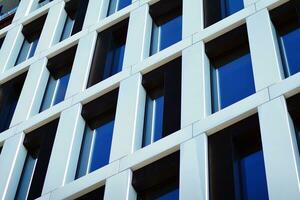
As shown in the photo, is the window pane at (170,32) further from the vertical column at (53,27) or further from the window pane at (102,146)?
the vertical column at (53,27)

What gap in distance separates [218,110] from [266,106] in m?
1.93

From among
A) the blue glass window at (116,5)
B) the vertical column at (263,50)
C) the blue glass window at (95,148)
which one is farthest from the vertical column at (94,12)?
the vertical column at (263,50)

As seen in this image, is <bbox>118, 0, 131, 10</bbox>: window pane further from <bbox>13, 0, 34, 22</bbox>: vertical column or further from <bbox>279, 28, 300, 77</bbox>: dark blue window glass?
<bbox>279, 28, 300, 77</bbox>: dark blue window glass

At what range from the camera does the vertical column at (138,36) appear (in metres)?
19.8

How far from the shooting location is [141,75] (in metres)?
18.8

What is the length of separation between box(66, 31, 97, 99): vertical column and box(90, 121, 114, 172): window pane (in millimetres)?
1752

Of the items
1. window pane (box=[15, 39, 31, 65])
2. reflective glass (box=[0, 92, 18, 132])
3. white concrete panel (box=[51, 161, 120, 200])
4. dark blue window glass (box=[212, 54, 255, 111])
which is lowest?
white concrete panel (box=[51, 161, 120, 200])

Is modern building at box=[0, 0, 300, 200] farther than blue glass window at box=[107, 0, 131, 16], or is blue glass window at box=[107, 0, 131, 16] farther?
blue glass window at box=[107, 0, 131, 16]

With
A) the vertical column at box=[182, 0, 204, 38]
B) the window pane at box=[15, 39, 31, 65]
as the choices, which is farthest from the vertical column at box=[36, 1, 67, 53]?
the vertical column at box=[182, 0, 204, 38]

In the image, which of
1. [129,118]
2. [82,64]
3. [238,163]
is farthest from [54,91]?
[238,163]

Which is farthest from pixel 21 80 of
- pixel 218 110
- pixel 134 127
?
pixel 218 110

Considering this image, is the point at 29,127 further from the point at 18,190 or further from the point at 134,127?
the point at 134,127

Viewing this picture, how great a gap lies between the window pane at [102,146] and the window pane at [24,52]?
7580 millimetres

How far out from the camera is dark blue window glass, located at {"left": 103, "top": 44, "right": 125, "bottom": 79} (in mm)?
20844
